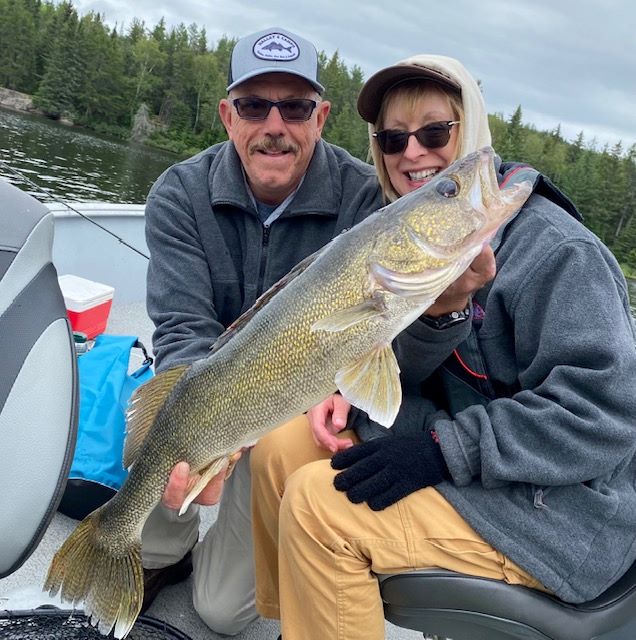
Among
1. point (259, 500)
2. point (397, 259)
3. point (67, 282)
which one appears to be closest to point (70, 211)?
point (67, 282)

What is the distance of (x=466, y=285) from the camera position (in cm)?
219

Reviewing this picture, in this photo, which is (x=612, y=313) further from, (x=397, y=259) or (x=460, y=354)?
(x=397, y=259)

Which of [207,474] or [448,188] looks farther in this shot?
[207,474]

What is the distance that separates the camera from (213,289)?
3.33 m

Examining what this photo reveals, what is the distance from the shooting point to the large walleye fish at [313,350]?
212cm

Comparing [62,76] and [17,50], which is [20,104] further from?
[17,50]

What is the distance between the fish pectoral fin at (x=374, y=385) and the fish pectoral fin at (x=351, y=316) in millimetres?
131

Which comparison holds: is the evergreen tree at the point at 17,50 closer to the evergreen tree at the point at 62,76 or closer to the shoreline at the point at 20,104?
the evergreen tree at the point at 62,76

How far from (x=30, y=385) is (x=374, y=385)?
43.5 inches

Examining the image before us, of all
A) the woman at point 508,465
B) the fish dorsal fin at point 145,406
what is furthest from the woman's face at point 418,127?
the fish dorsal fin at point 145,406

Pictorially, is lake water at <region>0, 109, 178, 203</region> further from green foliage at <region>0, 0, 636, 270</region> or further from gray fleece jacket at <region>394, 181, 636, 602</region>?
green foliage at <region>0, 0, 636, 270</region>

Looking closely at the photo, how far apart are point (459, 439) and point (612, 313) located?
0.67 meters

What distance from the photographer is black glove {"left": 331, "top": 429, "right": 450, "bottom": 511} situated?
2.11 meters

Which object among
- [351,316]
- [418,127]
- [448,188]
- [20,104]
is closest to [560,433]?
[351,316]
